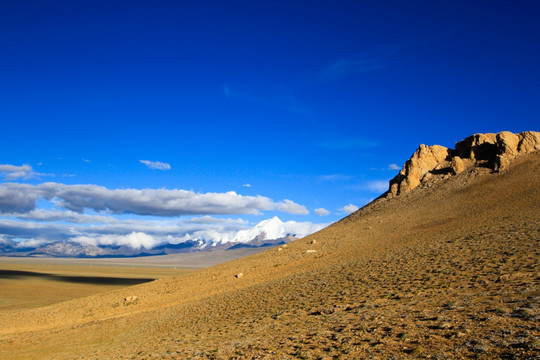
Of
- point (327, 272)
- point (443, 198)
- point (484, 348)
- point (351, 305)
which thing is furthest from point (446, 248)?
point (443, 198)

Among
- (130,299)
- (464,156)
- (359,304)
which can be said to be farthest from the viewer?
(464,156)

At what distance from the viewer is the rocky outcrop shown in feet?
177

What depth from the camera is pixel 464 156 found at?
62.2m

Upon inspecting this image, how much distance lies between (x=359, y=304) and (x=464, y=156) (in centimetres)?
5425

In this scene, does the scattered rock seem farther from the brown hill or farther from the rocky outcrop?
the rocky outcrop

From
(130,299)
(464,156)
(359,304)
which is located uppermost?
(464,156)

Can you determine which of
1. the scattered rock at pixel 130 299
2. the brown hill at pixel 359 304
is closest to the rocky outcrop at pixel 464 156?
the brown hill at pixel 359 304

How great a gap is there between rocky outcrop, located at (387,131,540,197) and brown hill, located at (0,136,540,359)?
7818 millimetres

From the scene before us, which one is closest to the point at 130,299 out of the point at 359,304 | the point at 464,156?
the point at 359,304

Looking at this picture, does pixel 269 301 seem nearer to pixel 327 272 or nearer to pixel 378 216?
pixel 327 272

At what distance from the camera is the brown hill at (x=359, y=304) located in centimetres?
1111

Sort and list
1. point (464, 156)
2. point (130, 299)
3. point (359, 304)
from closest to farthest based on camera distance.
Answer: point (359, 304) < point (130, 299) < point (464, 156)

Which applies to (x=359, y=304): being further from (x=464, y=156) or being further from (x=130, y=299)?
(x=464, y=156)

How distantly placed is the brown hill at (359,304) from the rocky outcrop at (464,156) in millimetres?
7818
